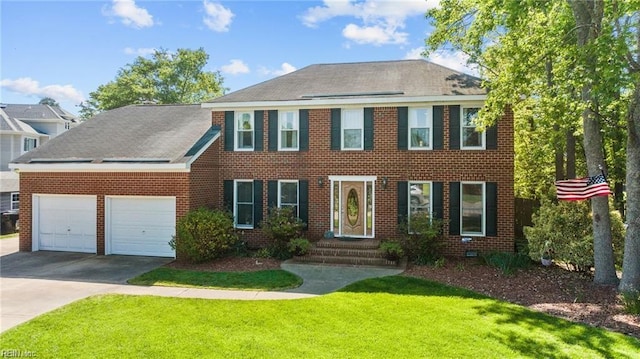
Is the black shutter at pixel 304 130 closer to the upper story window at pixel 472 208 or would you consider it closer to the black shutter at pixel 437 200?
the black shutter at pixel 437 200

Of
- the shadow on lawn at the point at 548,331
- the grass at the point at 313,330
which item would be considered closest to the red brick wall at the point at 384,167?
the grass at the point at 313,330

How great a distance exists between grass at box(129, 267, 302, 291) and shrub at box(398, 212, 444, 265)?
4.05 metres

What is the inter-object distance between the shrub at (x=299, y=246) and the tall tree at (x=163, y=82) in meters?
27.7

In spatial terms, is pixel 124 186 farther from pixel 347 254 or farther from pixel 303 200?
pixel 347 254

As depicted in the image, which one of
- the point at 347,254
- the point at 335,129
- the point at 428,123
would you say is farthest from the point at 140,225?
the point at 428,123

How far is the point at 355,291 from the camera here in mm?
9055

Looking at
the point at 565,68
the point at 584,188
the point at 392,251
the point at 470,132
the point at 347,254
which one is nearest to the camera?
the point at 565,68

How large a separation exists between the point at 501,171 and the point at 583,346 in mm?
7204

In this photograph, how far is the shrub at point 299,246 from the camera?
12.3 m

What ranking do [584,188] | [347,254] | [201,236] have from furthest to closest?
[347,254]
[201,236]
[584,188]

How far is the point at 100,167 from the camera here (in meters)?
13.1

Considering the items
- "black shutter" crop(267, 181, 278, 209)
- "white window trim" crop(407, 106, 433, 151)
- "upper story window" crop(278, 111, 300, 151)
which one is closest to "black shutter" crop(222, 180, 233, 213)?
"black shutter" crop(267, 181, 278, 209)

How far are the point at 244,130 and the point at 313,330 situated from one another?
30.9 feet

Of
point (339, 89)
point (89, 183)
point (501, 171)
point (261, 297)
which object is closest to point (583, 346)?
point (261, 297)
